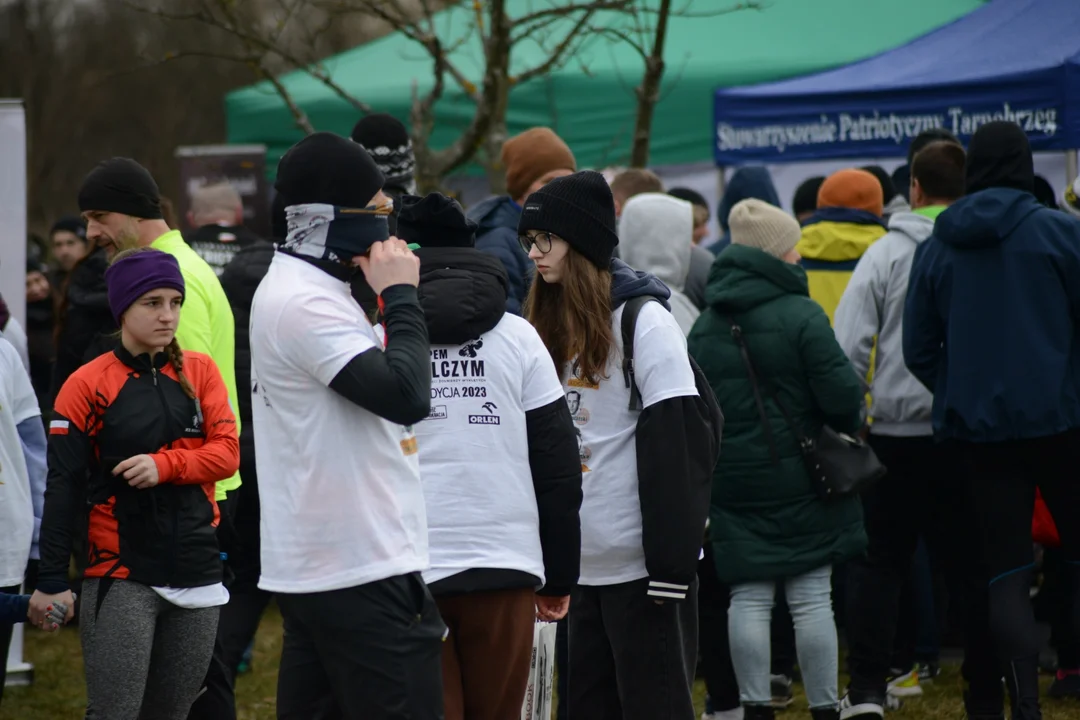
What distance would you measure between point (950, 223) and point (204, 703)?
3.00m

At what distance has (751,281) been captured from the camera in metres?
4.98

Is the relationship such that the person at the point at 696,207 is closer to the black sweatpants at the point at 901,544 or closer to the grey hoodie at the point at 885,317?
the grey hoodie at the point at 885,317

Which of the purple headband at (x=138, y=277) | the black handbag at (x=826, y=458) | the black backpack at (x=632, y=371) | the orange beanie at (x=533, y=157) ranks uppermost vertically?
the orange beanie at (x=533, y=157)

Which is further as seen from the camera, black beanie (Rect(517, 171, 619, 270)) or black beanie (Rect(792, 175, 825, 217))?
black beanie (Rect(792, 175, 825, 217))

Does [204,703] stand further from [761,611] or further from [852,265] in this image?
[852,265]

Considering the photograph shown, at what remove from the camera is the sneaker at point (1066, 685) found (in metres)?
5.90

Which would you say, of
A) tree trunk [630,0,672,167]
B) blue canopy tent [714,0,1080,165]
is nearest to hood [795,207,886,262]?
blue canopy tent [714,0,1080,165]

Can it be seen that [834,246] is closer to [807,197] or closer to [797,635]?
[807,197]

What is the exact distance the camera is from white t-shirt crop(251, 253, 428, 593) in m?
2.92

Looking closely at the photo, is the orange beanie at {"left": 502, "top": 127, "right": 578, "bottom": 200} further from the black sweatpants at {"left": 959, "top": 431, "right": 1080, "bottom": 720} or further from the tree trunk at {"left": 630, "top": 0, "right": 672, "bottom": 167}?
the tree trunk at {"left": 630, "top": 0, "right": 672, "bottom": 167}

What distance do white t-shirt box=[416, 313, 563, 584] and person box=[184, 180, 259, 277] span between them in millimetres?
3042

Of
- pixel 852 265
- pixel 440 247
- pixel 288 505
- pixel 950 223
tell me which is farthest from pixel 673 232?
pixel 288 505

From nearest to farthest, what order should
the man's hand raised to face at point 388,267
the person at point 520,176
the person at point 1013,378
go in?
1. the man's hand raised to face at point 388,267
2. the person at point 1013,378
3. the person at point 520,176

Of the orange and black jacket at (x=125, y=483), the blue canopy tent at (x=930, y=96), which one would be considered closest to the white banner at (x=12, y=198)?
the orange and black jacket at (x=125, y=483)
